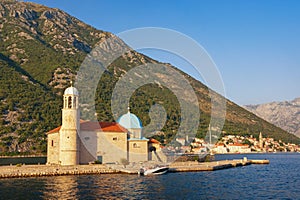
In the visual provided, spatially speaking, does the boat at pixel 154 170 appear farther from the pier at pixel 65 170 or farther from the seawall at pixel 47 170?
the seawall at pixel 47 170

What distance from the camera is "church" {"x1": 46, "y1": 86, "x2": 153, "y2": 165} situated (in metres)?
56.1

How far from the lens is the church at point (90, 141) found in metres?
56.1

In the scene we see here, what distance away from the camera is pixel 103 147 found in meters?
61.1

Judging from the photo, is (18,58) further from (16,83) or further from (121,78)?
(121,78)

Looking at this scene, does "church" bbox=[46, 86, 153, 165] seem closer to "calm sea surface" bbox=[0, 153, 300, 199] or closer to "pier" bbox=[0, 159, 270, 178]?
"pier" bbox=[0, 159, 270, 178]

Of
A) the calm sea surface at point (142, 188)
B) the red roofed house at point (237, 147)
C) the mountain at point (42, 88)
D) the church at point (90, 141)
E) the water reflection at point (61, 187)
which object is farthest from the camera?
the red roofed house at point (237, 147)

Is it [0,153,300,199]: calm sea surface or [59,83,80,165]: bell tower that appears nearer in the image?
[0,153,300,199]: calm sea surface

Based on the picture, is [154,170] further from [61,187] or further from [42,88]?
[42,88]

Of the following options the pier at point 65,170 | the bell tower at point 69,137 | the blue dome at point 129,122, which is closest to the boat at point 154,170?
the pier at point 65,170

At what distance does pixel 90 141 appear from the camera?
59656 mm

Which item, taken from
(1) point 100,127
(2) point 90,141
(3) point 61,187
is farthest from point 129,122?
(3) point 61,187

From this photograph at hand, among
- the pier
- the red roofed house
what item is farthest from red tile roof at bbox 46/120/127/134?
the red roofed house

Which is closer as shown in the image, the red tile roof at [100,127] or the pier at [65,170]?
the pier at [65,170]

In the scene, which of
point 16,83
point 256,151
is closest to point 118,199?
point 16,83
